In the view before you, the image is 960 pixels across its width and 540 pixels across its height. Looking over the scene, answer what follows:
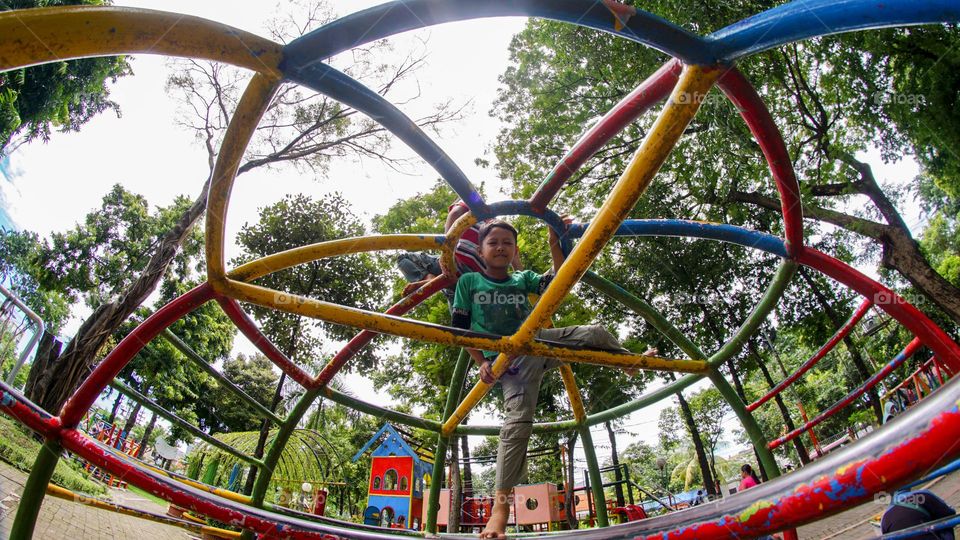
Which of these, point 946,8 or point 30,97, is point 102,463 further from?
point 30,97

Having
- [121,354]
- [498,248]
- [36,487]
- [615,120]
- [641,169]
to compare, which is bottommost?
[36,487]

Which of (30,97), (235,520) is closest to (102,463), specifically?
(235,520)

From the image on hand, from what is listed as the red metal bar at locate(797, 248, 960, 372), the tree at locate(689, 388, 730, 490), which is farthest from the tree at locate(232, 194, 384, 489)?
the tree at locate(689, 388, 730, 490)

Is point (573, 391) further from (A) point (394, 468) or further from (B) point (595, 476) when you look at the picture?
(A) point (394, 468)

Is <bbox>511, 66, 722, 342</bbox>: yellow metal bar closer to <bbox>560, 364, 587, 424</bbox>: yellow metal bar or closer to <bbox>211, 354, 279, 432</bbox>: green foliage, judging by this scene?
<bbox>560, 364, 587, 424</bbox>: yellow metal bar

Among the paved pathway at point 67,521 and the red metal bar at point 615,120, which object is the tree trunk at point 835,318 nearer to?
the red metal bar at point 615,120

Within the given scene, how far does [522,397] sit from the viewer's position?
Answer: 8.18 ft

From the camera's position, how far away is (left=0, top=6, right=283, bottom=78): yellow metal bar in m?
0.87

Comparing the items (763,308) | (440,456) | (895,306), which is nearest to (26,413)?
(440,456)

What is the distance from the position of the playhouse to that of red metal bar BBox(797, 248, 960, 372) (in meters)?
8.92

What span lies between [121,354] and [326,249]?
40.3 inches

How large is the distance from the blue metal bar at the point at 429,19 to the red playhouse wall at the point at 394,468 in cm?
991

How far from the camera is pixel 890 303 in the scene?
2383 millimetres

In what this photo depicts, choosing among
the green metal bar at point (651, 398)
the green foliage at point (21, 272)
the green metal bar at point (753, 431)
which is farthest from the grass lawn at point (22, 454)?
the green foliage at point (21, 272)
